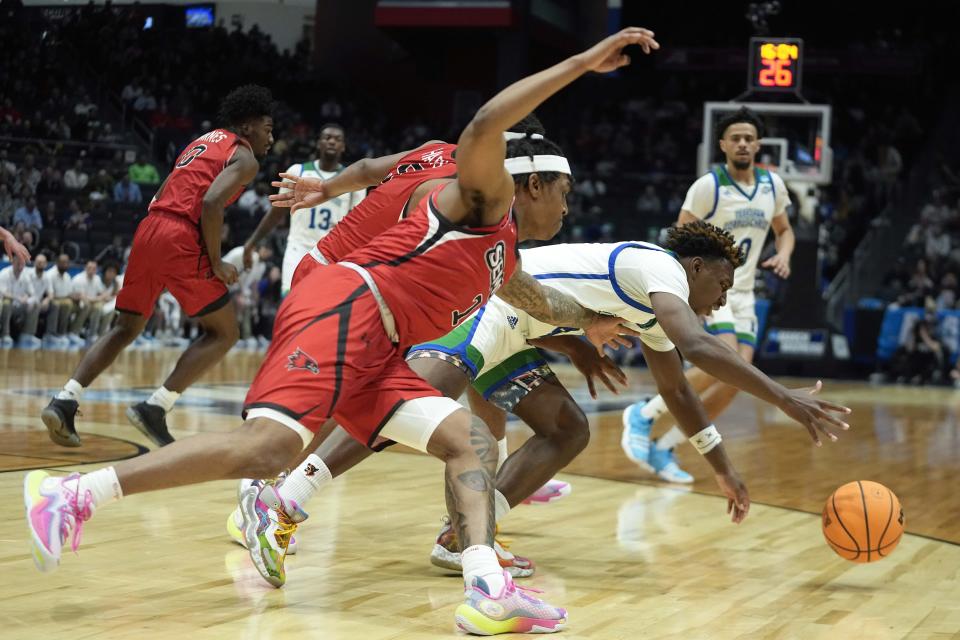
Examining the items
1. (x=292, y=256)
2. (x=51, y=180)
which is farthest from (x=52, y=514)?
(x=51, y=180)

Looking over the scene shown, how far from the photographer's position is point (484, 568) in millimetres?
3525

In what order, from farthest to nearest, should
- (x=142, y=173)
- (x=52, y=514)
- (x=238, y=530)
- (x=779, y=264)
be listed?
(x=142, y=173) < (x=779, y=264) < (x=238, y=530) < (x=52, y=514)

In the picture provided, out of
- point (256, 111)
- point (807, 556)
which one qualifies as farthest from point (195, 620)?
point (256, 111)

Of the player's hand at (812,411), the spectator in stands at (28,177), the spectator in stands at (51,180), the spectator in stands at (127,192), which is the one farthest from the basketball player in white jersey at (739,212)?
the spectator in stands at (127,192)

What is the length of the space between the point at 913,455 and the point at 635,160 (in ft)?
60.7

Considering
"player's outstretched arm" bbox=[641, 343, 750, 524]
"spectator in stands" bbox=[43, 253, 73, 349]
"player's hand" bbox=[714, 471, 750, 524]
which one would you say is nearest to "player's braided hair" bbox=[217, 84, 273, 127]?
"player's outstretched arm" bbox=[641, 343, 750, 524]

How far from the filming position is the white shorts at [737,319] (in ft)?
25.0

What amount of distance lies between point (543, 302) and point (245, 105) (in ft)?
10.7

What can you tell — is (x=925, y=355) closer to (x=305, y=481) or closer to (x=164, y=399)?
(x=164, y=399)

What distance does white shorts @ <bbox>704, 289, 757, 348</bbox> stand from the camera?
761 centimetres

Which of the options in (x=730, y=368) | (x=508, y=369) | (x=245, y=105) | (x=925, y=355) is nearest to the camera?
(x=730, y=368)

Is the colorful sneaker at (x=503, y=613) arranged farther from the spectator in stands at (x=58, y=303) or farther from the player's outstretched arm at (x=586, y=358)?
the spectator in stands at (x=58, y=303)

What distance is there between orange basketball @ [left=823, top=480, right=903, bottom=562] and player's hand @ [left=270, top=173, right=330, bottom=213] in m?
2.35

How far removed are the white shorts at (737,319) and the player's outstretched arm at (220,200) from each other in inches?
119
